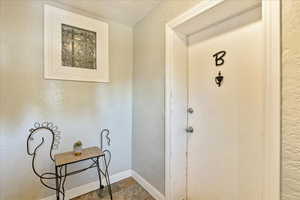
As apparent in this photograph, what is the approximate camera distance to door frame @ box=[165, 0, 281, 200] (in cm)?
73

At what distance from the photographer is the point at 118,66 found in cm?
202

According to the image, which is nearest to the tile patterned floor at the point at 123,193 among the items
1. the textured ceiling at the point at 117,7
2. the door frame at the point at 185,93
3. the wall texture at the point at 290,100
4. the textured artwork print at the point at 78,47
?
the door frame at the point at 185,93

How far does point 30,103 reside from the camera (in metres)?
1.44

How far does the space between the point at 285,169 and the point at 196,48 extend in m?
1.20

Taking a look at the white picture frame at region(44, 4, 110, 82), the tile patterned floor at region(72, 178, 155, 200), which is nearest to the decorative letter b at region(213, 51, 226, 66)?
the white picture frame at region(44, 4, 110, 82)

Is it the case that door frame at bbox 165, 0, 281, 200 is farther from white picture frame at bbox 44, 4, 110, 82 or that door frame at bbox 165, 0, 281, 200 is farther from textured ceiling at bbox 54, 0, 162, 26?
white picture frame at bbox 44, 4, 110, 82

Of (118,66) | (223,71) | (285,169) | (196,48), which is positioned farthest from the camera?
(118,66)

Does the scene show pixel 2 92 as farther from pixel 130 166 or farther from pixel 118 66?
pixel 130 166

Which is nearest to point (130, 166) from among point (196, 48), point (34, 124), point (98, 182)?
point (98, 182)

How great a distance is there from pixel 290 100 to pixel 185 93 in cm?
90

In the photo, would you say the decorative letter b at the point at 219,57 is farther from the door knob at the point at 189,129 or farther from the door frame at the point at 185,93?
the door knob at the point at 189,129

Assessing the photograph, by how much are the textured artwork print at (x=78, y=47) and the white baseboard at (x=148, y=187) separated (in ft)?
5.43

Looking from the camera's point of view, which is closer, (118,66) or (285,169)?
(285,169)

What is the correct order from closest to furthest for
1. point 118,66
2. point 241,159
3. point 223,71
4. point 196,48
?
point 241,159
point 223,71
point 196,48
point 118,66
